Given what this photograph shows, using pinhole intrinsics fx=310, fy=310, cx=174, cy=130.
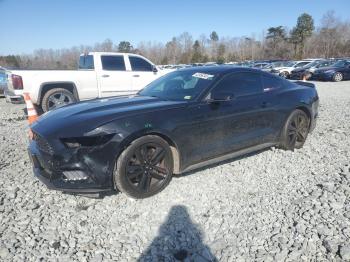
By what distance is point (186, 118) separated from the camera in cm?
385

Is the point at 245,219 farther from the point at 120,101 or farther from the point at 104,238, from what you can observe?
the point at 120,101

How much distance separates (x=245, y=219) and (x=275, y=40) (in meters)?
76.5

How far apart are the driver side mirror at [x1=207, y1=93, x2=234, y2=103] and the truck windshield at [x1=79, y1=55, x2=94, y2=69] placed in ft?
20.1

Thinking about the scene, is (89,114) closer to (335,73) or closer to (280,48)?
(335,73)

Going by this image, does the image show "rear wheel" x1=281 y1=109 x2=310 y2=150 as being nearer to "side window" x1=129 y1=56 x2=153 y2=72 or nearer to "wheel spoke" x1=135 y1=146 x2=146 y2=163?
"wheel spoke" x1=135 y1=146 x2=146 y2=163

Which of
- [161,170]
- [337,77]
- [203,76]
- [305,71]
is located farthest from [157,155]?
[305,71]

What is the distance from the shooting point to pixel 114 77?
932 cm

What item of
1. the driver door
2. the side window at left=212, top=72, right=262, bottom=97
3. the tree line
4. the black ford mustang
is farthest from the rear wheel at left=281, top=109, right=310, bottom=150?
the tree line

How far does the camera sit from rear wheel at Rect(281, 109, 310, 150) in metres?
5.10

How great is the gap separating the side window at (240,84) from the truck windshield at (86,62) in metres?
5.86

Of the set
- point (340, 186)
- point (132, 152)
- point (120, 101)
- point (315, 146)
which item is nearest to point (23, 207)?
point (132, 152)

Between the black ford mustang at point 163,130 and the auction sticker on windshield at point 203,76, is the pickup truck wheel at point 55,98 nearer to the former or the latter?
the black ford mustang at point 163,130

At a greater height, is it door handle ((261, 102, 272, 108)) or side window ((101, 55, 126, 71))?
side window ((101, 55, 126, 71))

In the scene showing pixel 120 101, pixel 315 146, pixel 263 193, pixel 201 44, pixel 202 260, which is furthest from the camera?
pixel 201 44
